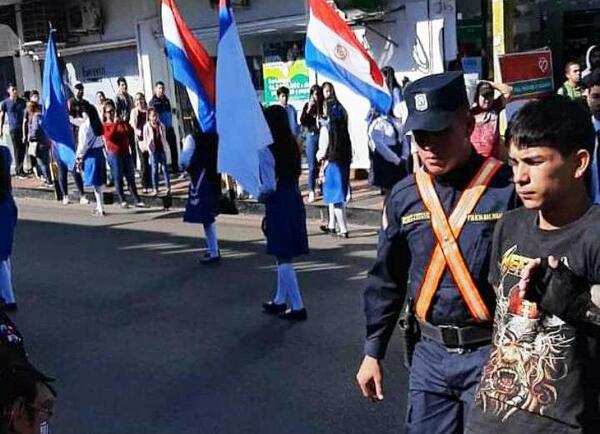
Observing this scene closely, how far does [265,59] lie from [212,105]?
314 inches

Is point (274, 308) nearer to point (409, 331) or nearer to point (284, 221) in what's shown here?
point (284, 221)

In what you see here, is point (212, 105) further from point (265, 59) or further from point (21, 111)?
point (21, 111)

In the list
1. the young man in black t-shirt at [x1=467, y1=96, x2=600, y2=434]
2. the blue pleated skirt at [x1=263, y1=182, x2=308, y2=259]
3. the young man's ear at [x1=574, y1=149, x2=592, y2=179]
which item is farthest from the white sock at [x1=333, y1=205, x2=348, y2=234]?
the young man's ear at [x1=574, y1=149, x2=592, y2=179]

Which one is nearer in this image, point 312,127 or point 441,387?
point 441,387

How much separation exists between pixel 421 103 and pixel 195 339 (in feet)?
13.6

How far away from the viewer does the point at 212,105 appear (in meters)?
8.46

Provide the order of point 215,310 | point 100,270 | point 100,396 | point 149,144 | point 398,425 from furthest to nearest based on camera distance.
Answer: point 149,144, point 100,270, point 215,310, point 100,396, point 398,425

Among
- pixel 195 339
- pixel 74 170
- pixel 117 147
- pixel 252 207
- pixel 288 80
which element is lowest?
pixel 195 339

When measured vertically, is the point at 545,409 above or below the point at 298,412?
above

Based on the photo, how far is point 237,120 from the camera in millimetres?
6785

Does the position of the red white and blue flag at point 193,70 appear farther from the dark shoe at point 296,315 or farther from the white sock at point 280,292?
the dark shoe at point 296,315

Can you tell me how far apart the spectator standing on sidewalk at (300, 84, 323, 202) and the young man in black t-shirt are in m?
10.4

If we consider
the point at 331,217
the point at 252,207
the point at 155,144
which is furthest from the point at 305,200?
the point at 155,144

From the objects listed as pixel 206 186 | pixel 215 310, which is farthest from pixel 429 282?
pixel 206 186
